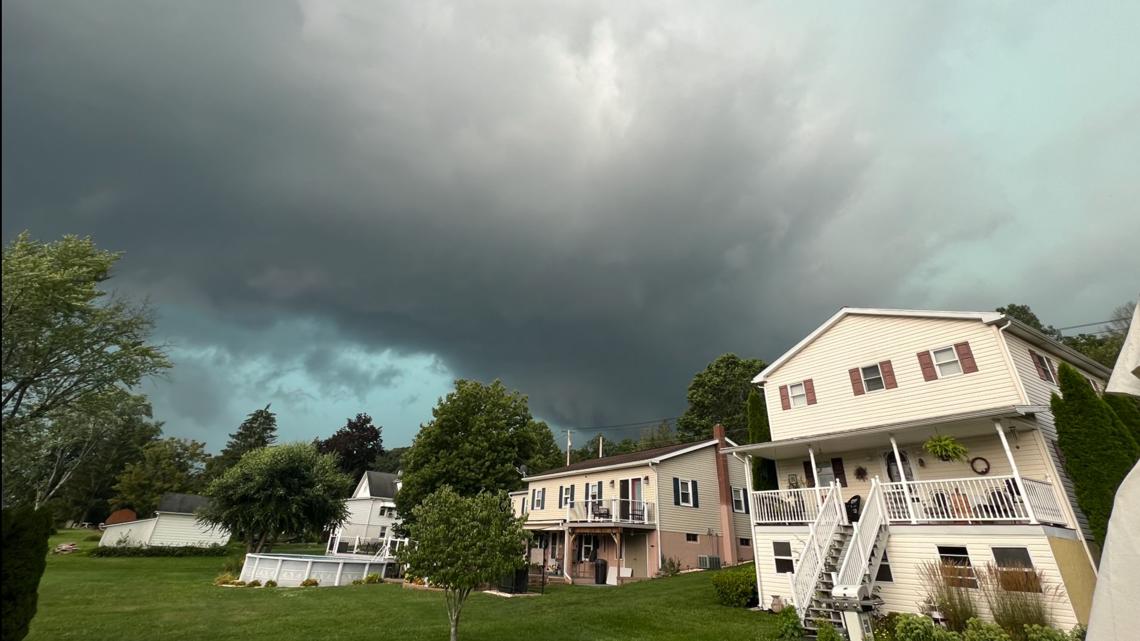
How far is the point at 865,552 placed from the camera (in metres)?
15.3

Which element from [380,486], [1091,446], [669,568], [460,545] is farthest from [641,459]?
[380,486]

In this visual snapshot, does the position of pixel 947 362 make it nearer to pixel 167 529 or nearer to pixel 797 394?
pixel 797 394

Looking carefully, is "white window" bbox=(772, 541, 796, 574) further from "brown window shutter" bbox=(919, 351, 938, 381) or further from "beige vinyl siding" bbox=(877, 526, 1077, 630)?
"brown window shutter" bbox=(919, 351, 938, 381)

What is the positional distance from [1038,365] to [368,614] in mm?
25065

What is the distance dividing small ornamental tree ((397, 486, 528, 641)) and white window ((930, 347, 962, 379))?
15.9 meters

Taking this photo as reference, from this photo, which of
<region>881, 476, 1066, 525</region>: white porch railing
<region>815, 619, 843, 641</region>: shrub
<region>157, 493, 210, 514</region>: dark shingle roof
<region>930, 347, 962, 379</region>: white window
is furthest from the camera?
<region>157, 493, 210, 514</region>: dark shingle roof

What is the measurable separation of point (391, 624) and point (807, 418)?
17.3 meters

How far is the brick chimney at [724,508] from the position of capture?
3102cm

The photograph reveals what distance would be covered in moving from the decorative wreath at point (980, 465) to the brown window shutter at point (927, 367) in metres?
A: 2.87

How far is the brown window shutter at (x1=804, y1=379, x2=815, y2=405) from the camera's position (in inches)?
866

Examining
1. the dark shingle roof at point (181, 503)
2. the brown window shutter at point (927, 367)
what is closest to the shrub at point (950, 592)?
the brown window shutter at point (927, 367)

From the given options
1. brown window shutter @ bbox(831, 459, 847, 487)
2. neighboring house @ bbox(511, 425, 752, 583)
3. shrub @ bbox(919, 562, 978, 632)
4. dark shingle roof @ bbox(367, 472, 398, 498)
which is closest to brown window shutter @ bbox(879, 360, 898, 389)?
brown window shutter @ bbox(831, 459, 847, 487)

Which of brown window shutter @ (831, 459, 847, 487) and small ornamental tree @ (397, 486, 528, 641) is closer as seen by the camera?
small ornamental tree @ (397, 486, 528, 641)

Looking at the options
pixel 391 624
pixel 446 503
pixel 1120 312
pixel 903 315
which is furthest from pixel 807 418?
pixel 1120 312
